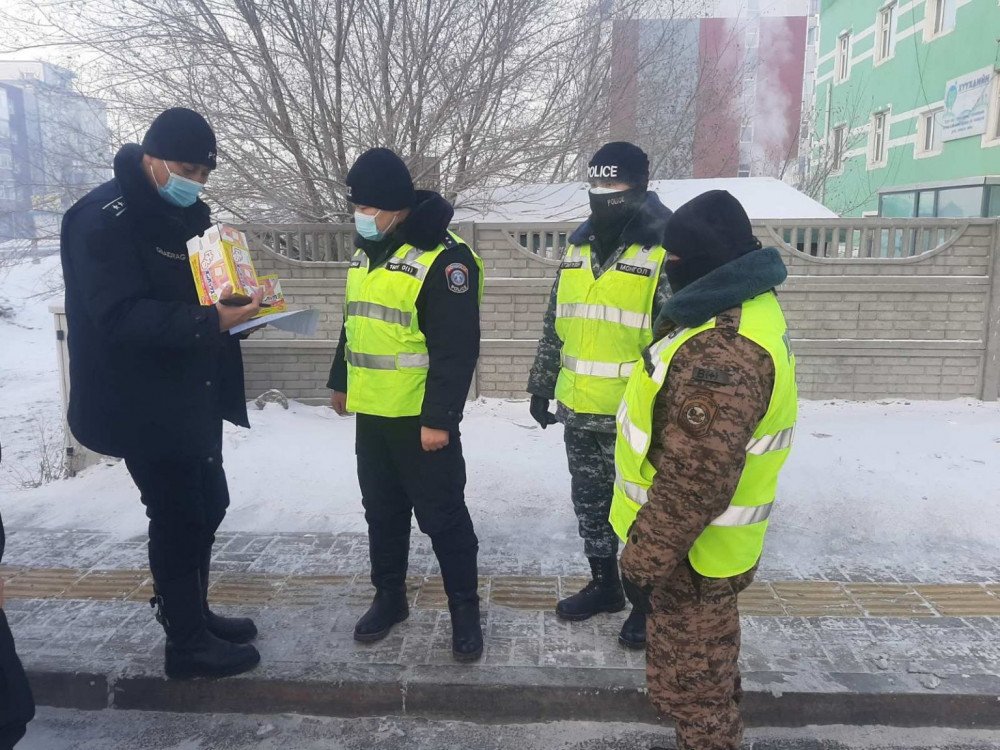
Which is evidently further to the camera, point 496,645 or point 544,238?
point 544,238

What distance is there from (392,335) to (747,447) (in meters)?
1.41

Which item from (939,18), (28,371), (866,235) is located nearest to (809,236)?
(866,235)

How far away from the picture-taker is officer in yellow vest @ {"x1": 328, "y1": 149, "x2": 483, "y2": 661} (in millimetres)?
2859

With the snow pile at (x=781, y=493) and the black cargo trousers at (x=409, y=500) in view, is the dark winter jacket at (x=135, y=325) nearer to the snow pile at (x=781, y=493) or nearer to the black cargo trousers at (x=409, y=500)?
the black cargo trousers at (x=409, y=500)

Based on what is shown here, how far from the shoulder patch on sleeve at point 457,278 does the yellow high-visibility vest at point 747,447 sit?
0.89 metres

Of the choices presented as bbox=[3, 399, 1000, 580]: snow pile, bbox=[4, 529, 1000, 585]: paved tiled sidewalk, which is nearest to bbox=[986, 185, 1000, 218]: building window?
bbox=[3, 399, 1000, 580]: snow pile

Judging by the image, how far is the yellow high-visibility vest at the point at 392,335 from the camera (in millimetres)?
2867

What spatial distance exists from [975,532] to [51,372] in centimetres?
1588

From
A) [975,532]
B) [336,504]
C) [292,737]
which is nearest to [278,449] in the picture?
[336,504]

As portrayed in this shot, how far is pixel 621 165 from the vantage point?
121 inches

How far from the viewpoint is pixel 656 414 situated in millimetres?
2139

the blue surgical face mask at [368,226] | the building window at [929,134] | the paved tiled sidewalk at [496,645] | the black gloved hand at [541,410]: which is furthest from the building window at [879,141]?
the blue surgical face mask at [368,226]

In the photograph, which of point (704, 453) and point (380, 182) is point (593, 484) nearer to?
point (704, 453)

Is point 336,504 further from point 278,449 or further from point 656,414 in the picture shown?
point 656,414
